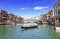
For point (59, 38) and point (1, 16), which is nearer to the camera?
point (59, 38)

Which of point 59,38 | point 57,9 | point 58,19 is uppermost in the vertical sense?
point 57,9

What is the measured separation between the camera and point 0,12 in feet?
396

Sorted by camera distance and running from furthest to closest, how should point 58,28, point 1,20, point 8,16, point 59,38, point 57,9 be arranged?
point 8,16
point 1,20
point 57,9
point 58,28
point 59,38

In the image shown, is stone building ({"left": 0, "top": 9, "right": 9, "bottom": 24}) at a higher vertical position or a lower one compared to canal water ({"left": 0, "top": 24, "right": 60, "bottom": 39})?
higher

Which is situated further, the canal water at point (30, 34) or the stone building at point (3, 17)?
the stone building at point (3, 17)

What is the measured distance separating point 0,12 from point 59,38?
103 m

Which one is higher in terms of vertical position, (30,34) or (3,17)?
(3,17)

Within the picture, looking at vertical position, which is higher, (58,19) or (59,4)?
(59,4)

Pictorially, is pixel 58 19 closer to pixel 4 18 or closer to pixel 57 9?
pixel 57 9

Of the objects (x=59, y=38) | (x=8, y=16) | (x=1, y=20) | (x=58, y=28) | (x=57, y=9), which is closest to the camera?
(x=59, y=38)

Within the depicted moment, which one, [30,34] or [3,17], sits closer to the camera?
[30,34]

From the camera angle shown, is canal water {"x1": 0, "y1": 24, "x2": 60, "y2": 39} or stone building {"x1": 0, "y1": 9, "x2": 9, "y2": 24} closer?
canal water {"x1": 0, "y1": 24, "x2": 60, "y2": 39}

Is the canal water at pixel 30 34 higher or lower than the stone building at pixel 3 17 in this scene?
lower

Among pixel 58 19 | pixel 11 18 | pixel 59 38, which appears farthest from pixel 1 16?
pixel 59 38
